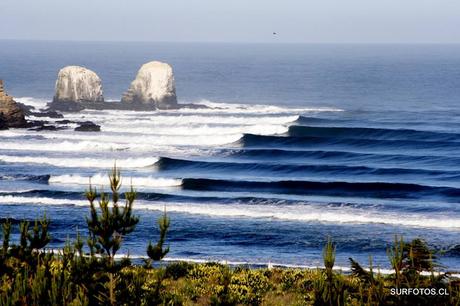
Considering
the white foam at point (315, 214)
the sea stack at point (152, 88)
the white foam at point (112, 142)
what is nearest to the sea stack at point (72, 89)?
the sea stack at point (152, 88)

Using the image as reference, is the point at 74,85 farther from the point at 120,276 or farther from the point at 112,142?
the point at 120,276

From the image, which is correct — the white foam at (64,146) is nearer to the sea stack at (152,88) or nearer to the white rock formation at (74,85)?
the white rock formation at (74,85)

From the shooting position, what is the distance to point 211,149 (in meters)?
69.7

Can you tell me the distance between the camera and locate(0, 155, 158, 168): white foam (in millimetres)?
60656

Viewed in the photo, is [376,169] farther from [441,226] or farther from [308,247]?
[308,247]

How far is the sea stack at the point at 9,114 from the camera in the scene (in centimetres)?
7619

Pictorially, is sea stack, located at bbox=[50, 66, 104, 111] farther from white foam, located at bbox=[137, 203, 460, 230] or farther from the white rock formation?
white foam, located at bbox=[137, 203, 460, 230]

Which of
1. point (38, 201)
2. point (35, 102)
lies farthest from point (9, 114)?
point (35, 102)

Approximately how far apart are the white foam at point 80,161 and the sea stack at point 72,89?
33499 millimetres

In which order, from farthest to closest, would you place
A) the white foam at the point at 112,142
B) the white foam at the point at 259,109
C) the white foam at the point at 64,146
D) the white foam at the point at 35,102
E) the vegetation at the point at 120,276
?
the white foam at the point at 35,102
the white foam at the point at 259,109
the white foam at the point at 112,142
the white foam at the point at 64,146
the vegetation at the point at 120,276

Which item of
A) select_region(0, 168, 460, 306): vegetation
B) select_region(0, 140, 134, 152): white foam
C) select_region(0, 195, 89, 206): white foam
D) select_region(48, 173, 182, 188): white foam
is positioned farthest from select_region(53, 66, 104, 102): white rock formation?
select_region(0, 168, 460, 306): vegetation

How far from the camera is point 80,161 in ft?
202

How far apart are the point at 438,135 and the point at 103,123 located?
33278 mm

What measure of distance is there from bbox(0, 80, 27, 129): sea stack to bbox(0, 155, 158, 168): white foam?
14267 millimetres
